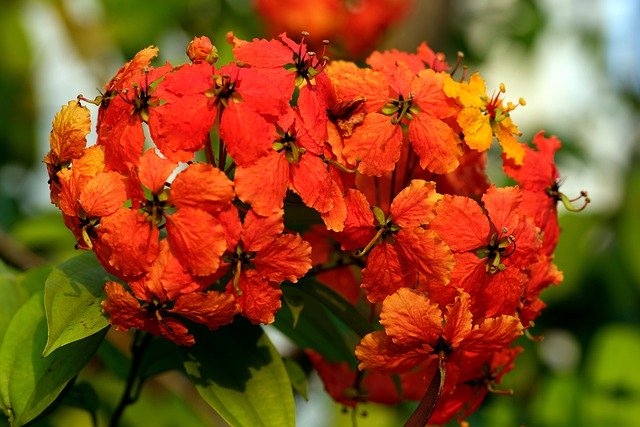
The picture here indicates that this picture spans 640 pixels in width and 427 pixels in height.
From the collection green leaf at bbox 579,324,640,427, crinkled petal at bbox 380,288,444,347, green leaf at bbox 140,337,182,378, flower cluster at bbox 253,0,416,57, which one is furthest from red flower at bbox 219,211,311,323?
flower cluster at bbox 253,0,416,57

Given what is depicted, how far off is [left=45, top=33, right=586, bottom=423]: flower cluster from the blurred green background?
2.39ft

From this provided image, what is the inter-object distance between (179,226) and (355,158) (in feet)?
0.74

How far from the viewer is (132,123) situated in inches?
42.6

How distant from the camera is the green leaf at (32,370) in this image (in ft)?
3.72

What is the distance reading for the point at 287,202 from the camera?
44.1 inches

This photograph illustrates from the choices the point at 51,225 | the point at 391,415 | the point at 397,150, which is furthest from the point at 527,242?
the point at 391,415

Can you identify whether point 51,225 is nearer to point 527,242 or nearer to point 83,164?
point 83,164

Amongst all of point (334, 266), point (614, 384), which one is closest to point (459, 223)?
point (334, 266)

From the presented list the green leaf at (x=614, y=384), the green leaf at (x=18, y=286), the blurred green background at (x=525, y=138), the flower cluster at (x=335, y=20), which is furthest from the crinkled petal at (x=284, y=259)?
the flower cluster at (x=335, y=20)

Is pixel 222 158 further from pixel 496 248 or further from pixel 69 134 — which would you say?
pixel 496 248

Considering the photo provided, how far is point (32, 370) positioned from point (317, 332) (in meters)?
0.39

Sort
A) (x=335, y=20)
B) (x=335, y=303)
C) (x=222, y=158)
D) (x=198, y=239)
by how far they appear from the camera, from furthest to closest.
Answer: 1. (x=335, y=20)
2. (x=335, y=303)
3. (x=222, y=158)
4. (x=198, y=239)

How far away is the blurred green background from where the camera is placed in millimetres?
2342

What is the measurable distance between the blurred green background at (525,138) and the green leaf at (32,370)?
0.55 meters
